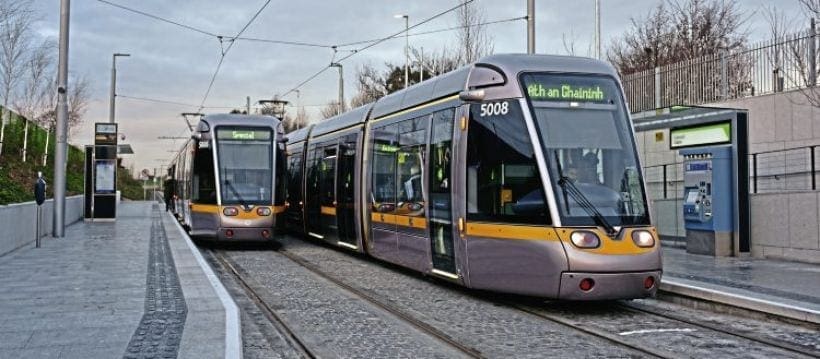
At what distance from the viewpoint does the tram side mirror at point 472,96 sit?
34.6 feet

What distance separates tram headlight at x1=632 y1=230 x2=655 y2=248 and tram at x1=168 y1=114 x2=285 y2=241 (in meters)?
10.7

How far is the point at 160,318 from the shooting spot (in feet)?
28.6

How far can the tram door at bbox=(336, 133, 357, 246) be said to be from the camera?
1625cm

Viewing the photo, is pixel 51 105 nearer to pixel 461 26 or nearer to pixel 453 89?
pixel 461 26

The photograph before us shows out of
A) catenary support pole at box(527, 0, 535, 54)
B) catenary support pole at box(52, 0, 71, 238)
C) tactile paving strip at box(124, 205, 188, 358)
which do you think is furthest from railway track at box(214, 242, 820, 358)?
catenary support pole at box(52, 0, 71, 238)

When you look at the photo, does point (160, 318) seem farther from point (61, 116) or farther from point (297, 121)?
point (297, 121)

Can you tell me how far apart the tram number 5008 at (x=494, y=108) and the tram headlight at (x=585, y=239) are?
1.83m

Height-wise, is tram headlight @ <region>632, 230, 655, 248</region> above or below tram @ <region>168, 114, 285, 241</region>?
below

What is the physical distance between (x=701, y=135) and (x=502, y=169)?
8.15m

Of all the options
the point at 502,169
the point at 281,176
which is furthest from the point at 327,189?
the point at 502,169

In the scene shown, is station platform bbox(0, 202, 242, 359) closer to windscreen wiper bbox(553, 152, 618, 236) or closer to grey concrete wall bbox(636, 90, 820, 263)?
windscreen wiper bbox(553, 152, 618, 236)

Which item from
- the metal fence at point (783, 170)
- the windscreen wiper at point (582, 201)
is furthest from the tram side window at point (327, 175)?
the windscreen wiper at point (582, 201)

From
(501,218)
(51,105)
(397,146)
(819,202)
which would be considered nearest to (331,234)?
(397,146)

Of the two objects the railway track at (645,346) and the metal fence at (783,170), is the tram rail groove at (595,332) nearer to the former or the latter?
the railway track at (645,346)
